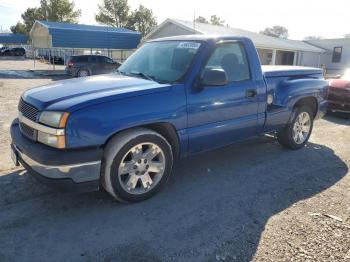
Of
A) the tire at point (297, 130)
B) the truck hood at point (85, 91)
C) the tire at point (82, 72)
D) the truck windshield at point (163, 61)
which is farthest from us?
the tire at point (82, 72)

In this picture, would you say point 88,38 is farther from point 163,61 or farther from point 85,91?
point 85,91

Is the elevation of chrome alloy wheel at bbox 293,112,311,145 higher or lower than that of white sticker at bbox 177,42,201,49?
lower

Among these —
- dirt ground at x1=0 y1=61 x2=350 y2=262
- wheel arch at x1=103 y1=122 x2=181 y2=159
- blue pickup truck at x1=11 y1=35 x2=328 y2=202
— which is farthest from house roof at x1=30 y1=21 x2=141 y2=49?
wheel arch at x1=103 y1=122 x2=181 y2=159

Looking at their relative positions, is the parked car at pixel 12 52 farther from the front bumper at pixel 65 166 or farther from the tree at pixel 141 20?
the front bumper at pixel 65 166

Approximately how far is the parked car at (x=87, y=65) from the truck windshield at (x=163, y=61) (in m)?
16.6

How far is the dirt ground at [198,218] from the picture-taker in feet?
9.84

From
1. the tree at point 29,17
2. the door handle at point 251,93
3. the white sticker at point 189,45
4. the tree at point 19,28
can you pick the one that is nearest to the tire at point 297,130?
the door handle at point 251,93

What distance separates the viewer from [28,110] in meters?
3.73

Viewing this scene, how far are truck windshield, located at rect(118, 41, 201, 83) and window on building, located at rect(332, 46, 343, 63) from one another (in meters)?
38.3

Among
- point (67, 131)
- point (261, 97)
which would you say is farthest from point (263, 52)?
point (67, 131)

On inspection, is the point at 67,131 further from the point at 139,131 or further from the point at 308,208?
the point at 308,208

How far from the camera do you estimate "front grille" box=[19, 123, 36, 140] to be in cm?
355

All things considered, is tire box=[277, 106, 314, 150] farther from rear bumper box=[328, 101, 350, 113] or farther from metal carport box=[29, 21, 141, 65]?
metal carport box=[29, 21, 141, 65]

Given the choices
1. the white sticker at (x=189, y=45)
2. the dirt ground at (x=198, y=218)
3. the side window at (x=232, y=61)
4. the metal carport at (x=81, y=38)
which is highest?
the metal carport at (x=81, y=38)
